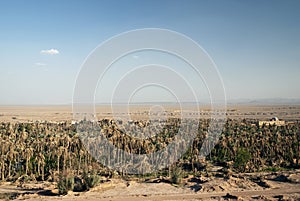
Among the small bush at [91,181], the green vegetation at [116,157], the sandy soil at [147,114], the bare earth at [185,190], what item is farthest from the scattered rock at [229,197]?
the sandy soil at [147,114]

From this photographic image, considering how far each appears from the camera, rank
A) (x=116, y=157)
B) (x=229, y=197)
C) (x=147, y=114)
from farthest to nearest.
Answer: (x=147, y=114) < (x=116, y=157) < (x=229, y=197)

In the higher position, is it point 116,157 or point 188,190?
point 116,157

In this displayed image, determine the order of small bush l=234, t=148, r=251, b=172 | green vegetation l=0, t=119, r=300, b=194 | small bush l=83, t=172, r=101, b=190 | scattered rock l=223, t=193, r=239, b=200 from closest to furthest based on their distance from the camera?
1. scattered rock l=223, t=193, r=239, b=200
2. small bush l=83, t=172, r=101, b=190
3. green vegetation l=0, t=119, r=300, b=194
4. small bush l=234, t=148, r=251, b=172

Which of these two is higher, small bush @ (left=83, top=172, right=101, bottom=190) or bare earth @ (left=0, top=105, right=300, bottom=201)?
small bush @ (left=83, top=172, right=101, bottom=190)

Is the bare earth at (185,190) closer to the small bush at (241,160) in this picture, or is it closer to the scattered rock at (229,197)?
the scattered rock at (229,197)

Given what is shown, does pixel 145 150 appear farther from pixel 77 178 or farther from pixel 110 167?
pixel 77 178

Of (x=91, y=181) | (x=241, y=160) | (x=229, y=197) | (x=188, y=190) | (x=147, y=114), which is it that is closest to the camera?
(x=229, y=197)

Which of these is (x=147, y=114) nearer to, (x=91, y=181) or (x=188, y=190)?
(x=91, y=181)

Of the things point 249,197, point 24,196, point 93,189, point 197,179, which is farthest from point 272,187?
point 24,196

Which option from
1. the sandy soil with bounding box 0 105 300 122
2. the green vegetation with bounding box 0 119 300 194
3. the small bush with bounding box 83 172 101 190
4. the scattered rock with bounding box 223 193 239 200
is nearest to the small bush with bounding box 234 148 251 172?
the green vegetation with bounding box 0 119 300 194

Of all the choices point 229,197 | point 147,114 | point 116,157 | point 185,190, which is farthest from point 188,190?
point 147,114

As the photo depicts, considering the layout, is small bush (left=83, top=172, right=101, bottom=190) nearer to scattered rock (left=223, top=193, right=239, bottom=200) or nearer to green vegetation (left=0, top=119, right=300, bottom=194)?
green vegetation (left=0, top=119, right=300, bottom=194)

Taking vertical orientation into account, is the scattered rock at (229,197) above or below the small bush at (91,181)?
below

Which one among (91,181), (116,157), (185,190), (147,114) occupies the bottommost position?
(185,190)
